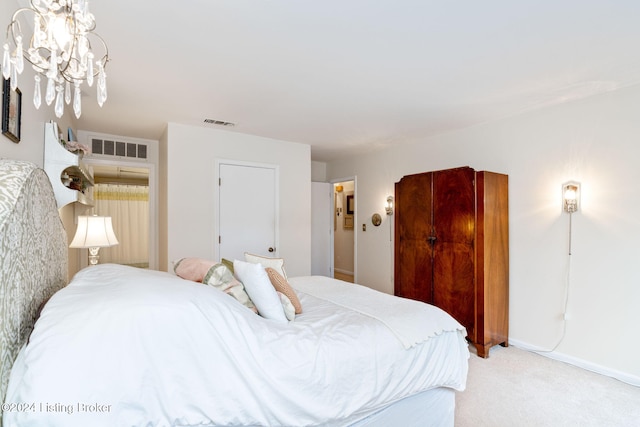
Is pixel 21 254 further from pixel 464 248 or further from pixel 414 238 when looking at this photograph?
pixel 414 238

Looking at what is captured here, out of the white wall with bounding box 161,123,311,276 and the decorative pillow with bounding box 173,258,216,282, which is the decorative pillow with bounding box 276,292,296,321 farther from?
the white wall with bounding box 161,123,311,276

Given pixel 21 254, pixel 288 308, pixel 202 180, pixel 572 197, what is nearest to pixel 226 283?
pixel 288 308

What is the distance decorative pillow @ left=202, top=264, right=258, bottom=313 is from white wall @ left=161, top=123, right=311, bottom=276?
7.08 feet

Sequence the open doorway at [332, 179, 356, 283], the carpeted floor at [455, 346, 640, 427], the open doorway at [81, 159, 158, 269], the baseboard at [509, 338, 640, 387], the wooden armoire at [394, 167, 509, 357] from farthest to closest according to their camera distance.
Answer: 1. the open doorway at [332, 179, 356, 283]
2. the open doorway at [81, 159, 158, 269]
3. the wooden armoire at [394, 167, 509, 357]
4. the baseboard at [509, 338, 640, 387]
5. the carpeted floor at [455, 346, 640, 427]

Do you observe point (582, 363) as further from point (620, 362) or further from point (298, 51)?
point (298, 51)

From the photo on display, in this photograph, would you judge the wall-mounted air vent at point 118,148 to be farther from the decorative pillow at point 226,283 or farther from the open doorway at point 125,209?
the decorative pillow at point 226,283

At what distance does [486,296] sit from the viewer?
10.1 feet

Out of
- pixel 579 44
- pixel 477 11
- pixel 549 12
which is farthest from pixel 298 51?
pixel 579 44

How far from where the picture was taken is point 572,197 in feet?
9.54

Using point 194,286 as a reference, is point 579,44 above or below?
above

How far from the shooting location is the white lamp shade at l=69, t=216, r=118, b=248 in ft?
8.67

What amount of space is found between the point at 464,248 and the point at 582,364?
4.46 ft

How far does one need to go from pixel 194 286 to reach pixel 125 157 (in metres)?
3.70

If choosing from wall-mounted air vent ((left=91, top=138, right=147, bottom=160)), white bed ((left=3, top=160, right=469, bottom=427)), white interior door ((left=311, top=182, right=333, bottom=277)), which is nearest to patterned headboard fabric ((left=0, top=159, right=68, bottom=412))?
white bed ((left=3, top=160, right=469, bottom=427))
